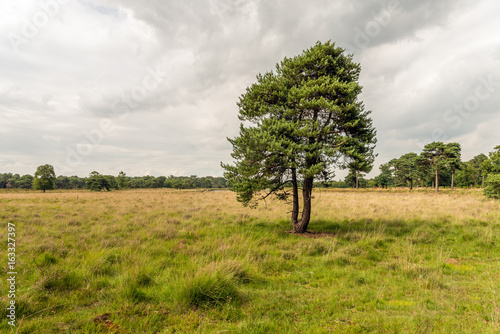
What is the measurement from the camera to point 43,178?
179 ft

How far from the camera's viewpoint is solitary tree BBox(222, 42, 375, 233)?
33.2 ft

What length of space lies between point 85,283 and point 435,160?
61178mm

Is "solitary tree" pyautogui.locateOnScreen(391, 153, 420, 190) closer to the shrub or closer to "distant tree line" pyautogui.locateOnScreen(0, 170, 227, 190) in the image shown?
the shrub

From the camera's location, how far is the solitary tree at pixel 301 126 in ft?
33.2

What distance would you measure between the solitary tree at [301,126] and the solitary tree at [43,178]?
66.7 meters

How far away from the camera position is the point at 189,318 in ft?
12.9

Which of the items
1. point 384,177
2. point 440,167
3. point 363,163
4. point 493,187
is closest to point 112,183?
point 363,163

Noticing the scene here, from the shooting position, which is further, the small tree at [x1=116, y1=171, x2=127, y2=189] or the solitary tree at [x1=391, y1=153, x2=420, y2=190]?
the small tree at [x1=116, y1=171, x2=127, y2=189]

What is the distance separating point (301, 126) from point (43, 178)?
70.8 m

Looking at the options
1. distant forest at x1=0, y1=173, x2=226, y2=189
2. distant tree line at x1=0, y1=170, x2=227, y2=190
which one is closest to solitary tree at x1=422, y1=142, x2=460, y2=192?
distant tree line at x1=0, y1=170, x2=227, y2=190

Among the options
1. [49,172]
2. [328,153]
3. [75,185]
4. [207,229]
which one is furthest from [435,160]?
[75,185]

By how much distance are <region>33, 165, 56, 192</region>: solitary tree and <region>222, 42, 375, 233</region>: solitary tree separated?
66.7 m

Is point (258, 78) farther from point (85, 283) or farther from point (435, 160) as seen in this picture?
point (435, 160)

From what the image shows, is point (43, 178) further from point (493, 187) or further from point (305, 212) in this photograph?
point (493, 187)
